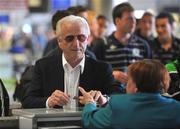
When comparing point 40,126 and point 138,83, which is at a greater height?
point 138,83

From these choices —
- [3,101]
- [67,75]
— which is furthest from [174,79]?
[3,101]

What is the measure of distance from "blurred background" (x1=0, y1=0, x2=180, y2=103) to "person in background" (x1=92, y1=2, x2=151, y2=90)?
9662mm

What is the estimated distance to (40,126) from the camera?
367cm

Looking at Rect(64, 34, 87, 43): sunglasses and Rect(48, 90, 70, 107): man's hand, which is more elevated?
Rect(64, 34, 87, 43): sunglasses

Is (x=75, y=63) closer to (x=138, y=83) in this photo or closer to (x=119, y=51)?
(x=138, y=83)

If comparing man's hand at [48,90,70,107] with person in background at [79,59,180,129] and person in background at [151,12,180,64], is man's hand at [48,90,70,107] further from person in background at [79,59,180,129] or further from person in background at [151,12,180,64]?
person in background at [151,12,180,64]

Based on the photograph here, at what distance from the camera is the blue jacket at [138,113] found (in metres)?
3.55

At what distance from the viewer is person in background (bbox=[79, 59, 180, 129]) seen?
3.55 meters

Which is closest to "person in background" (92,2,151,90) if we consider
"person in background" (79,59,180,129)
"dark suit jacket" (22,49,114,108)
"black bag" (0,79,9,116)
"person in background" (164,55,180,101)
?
"person in background" (164,55,180,101)

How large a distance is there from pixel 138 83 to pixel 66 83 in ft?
3.82

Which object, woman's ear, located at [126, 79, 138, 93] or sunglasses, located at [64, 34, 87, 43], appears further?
sunglasses, located at [64, 34, 87, 43]

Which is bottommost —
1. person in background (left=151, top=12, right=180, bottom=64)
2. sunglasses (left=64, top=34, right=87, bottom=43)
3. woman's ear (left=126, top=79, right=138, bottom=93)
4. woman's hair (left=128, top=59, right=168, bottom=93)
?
person in background (left=151, top=12, right=180, bottom=64)

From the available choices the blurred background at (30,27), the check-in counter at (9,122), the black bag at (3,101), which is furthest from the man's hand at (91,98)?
the blurred background at (30,27)

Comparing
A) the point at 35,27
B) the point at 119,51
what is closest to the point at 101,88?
the point at 119,51
